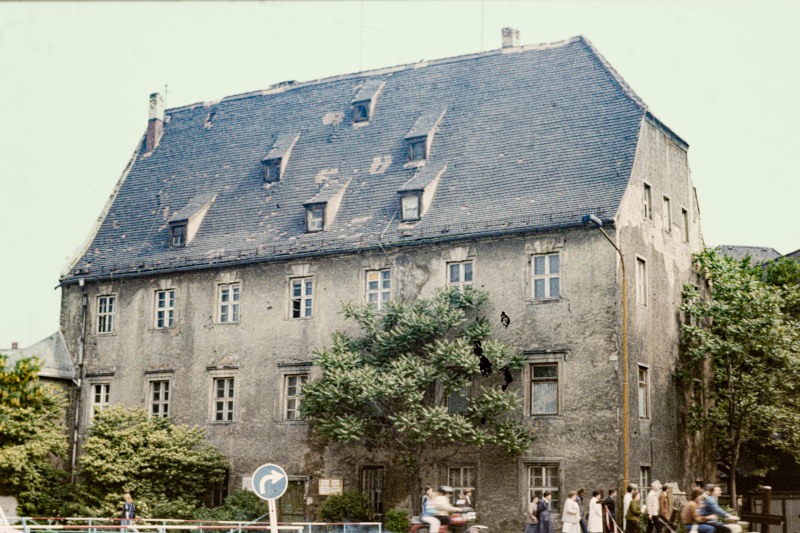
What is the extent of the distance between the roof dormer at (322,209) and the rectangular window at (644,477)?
1286cm

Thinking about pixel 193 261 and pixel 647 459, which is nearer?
pixel 647 459

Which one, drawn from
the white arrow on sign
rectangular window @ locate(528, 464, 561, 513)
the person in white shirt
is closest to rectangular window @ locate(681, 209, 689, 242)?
rectangular window @ locate(528, 464, 561, 513)

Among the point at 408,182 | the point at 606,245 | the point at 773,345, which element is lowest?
the point at 773,345

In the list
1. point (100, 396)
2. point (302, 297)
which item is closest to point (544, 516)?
point (302, 297)

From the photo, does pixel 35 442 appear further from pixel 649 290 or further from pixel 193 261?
pixel 649 290

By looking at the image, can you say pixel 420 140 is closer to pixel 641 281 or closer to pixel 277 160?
pixel 277 160

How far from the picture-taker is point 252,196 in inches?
1582

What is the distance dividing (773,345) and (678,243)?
14.8 ft

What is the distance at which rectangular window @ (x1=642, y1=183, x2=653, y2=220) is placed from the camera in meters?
34.6

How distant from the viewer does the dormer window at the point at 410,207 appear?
3559cm

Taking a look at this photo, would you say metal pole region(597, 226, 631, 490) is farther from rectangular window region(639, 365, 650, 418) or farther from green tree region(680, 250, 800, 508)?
green tree region(680, 250, 800, 508)

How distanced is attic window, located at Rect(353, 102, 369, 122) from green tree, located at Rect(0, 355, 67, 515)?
1412 centimetres

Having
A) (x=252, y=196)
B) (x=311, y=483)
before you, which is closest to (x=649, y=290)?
(x=311, y=483)

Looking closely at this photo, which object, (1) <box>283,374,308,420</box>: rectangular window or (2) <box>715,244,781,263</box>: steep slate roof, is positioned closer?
(1) <box>283,374,308,420</box>: rectangular window
